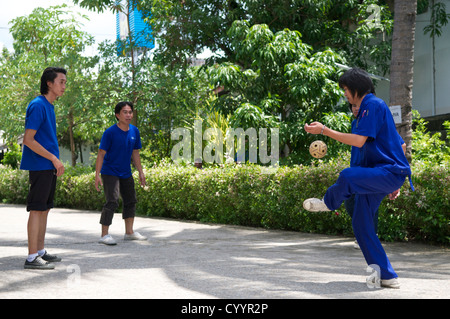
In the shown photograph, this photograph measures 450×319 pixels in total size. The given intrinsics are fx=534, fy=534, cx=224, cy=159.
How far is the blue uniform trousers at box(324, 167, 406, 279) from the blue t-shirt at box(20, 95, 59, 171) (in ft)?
9.42

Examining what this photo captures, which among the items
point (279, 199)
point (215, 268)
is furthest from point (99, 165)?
point (279, 199)

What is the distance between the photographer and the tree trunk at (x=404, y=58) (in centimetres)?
842

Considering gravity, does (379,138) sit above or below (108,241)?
above

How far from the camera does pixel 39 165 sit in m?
5.41

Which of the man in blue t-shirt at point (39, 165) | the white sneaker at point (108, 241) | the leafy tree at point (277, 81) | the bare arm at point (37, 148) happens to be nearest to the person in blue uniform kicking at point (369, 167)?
the bare arm at point (37, 148)

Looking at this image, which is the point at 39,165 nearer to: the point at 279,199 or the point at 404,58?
the point at 279,199

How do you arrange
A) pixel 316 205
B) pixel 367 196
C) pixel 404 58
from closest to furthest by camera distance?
pixel 367 196 < pixel 316 205 < pixel 404 58

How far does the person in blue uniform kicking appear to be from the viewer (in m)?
4.30

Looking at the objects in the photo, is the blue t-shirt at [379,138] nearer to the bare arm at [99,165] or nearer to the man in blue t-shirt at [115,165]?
the man in blue t-shirt at [115,165]

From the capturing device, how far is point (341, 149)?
1186 cm

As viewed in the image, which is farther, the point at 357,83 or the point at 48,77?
the point at 48,77

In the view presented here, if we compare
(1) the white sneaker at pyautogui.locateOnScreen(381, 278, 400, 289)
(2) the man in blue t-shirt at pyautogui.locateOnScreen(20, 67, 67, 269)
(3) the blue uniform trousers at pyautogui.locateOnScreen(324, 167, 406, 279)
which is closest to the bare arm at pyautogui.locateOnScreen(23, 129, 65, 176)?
(2) the man in blue t-shirt at pyautogui.locateOnScreen(20, 67, 67, 269)

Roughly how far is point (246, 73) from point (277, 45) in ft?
2.94
